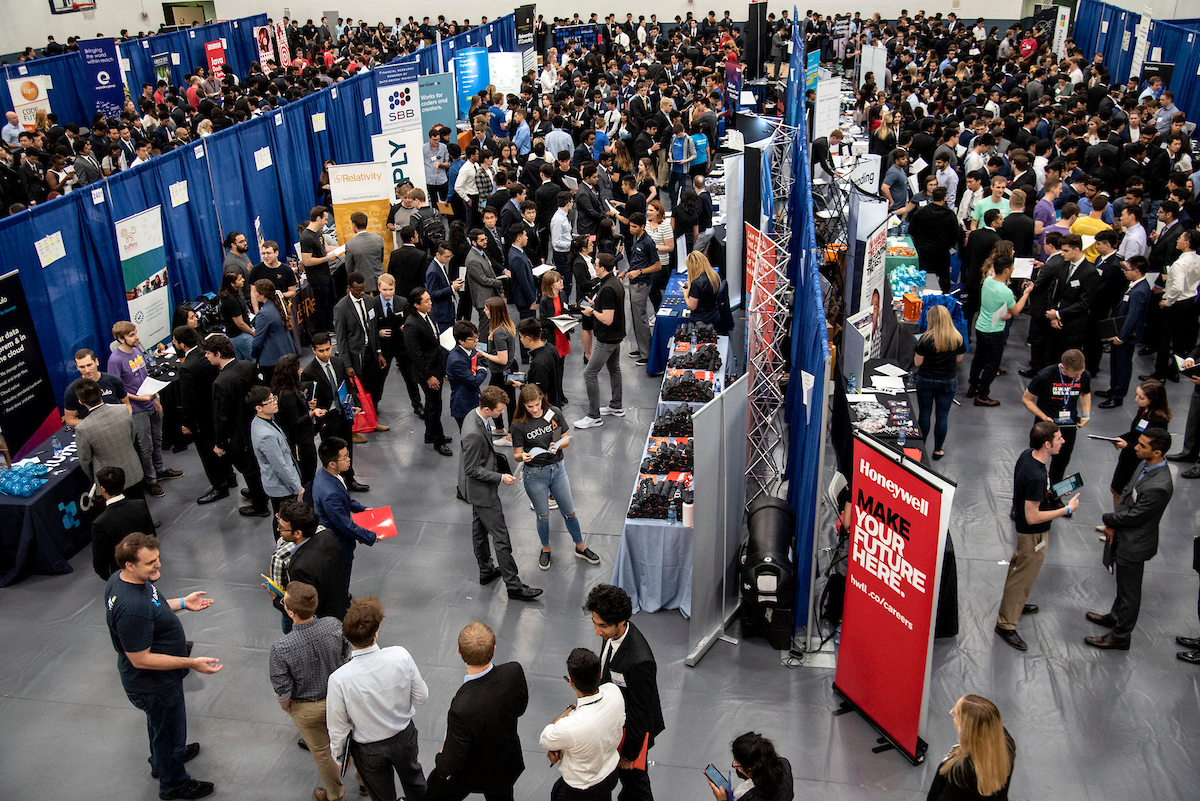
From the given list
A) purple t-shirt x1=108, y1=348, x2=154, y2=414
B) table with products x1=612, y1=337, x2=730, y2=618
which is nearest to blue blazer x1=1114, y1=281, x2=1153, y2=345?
table with products x1=612, y1=337, x2=730, y2=618

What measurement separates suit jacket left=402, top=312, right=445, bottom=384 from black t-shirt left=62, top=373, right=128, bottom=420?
224cm

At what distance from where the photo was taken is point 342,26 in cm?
3028

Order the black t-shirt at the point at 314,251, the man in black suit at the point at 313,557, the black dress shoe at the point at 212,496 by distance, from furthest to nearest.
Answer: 1. the black t-shirt at the point at 314,251
2. the black dress shoe at the point at 212,496
3. the man in black suit at the point at 313,557

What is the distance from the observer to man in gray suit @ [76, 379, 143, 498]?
6211 mm

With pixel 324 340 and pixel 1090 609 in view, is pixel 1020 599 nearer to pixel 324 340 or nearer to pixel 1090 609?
pixel 1090 609

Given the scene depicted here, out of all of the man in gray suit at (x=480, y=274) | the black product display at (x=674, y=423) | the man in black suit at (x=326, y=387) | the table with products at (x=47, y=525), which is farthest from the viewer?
the man in gray suit at (x=480, y=274)

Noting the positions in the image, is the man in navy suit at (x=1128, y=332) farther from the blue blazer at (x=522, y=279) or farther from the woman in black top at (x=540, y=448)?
the blue blazer at (x=522, y=279)

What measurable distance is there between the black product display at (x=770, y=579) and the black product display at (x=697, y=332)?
9.29ft

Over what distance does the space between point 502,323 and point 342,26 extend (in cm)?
2697

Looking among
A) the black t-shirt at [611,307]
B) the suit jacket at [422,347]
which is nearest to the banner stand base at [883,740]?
the black t-shirt at [611,307]


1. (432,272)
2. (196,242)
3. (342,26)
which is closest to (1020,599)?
(432,272)

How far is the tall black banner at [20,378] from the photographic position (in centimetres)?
715

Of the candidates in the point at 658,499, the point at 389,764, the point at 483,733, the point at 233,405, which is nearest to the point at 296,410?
the point at 233,405

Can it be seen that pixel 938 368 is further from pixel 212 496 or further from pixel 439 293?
pixel 212 496
